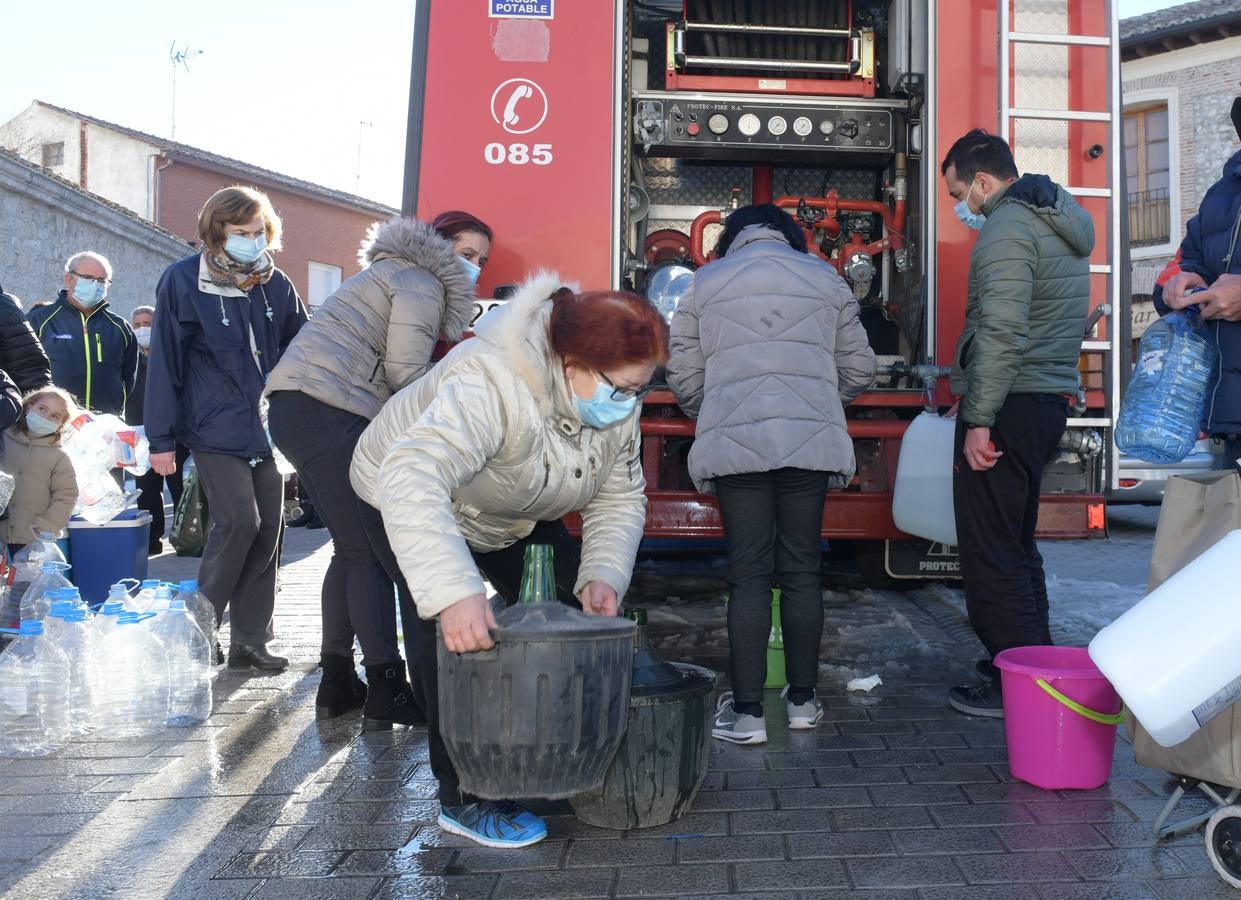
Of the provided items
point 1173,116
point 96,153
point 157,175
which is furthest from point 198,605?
point 96,153

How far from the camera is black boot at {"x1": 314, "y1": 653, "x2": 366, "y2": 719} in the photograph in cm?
392

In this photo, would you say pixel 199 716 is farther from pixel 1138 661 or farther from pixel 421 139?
pixel 1138 661

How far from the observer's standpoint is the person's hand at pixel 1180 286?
10.8 feet

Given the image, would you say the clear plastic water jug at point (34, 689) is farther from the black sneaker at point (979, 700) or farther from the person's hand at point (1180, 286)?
the person's hand at point (1180, 286)

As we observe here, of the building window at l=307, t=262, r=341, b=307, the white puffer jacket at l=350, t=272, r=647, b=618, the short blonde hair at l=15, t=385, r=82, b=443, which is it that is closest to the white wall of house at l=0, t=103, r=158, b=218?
the building window at l=307, t=262, r=341, b=307

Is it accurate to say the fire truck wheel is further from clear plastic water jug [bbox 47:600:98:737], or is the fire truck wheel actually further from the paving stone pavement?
clear plastic water jug [bbox 47:600:98:737]

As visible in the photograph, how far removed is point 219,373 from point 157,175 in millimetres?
27033

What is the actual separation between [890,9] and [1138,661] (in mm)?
4259

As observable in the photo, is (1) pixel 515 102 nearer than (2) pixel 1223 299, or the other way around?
(2) pixel 1223 299

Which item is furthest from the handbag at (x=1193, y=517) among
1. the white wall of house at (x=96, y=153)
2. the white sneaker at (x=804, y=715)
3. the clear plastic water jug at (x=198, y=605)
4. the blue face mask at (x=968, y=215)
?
the white wall of house at (x=96, y=153)

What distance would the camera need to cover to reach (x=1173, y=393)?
10.7 feet

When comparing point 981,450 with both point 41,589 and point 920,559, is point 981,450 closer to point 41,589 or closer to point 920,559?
point 920,559

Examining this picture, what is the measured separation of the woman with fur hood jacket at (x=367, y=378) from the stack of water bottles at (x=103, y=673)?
24.7 inches

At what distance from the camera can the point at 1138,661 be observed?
2502mm
